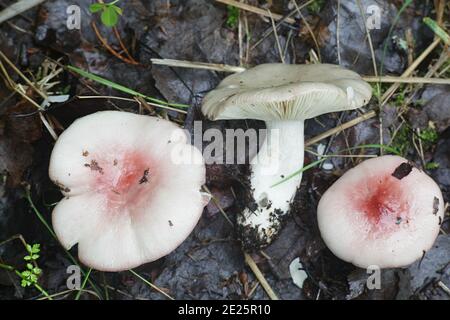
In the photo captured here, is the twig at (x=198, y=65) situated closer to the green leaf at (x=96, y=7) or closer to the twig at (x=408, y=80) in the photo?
the green leaf at (x=96, y=7)

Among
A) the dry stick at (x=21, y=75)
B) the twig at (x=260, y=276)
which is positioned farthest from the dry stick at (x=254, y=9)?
the twig at (x=260, y=276)

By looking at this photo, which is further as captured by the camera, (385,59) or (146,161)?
(385,59)

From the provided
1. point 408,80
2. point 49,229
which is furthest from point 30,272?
point 408,80

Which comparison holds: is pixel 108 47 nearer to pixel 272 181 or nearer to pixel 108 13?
pixel 108 13

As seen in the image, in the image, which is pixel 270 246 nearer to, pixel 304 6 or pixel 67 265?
pixel 67 265

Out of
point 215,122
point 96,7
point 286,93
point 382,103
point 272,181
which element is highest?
point 96,7

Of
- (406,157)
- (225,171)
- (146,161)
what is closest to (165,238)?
(146,161)

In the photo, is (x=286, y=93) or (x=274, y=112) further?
(x=274, y=112)
